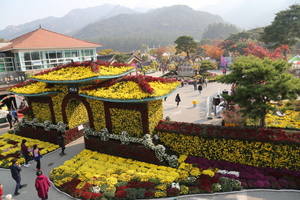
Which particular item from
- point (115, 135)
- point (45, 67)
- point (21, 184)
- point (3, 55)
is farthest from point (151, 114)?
point (3, 55)

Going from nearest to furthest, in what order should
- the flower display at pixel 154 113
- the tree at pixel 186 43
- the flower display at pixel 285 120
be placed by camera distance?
the flower display at pixel 154 113 → the flower display at pixel 285 120 → the tree at pixel 186 43

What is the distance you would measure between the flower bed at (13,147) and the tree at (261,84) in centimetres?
1116

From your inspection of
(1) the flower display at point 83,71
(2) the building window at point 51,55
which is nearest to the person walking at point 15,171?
(1) the flower display at point 83,71

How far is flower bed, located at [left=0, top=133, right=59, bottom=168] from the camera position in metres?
12.1

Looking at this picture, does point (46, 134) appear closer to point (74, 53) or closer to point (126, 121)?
point (126, 121)

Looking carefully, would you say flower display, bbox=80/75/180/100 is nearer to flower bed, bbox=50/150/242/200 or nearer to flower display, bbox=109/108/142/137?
flower display, bbox=109/108/142/137

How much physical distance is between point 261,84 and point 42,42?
82.8ft

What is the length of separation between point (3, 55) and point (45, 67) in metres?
4.69

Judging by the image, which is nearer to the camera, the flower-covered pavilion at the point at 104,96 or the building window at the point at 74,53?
the flower-covered pavilion at the point at 104,96

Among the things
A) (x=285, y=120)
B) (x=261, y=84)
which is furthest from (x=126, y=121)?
(x=285, y=120)

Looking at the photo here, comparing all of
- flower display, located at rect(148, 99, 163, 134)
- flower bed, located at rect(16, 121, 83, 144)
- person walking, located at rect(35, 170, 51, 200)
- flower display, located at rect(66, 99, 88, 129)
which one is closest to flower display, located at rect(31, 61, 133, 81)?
flower display, located at rect(66, 99, 88, 129)

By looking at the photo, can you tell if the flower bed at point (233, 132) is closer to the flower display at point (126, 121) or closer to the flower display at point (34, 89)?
the flower display at point (126, 121)

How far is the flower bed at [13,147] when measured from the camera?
12.1 metres

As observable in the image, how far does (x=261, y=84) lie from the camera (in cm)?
937
